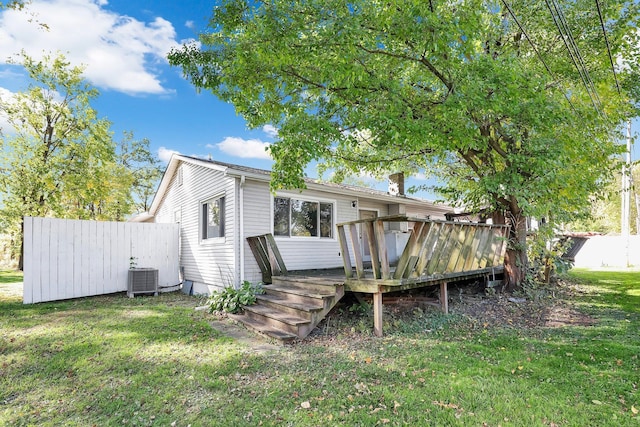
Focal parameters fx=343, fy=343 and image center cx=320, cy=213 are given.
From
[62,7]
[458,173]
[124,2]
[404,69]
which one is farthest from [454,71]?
[62,7]

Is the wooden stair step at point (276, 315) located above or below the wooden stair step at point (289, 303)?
below

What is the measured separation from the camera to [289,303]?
6027mm

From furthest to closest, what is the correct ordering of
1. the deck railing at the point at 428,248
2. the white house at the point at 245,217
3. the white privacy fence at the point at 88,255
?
the white privacy fence at the point at 88,255
the white house at the point at 245,217
the deck railing at the point at 428,248

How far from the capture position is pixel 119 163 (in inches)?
945

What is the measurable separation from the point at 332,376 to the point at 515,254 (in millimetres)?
6447

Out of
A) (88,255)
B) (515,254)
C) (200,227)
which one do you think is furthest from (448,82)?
(88,255)

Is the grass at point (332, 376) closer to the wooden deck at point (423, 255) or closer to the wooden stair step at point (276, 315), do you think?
the wooden stair step at point (276, 315)

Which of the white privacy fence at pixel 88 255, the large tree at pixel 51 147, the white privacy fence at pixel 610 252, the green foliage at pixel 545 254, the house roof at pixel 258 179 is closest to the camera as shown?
the green foliage at pixel 545 254

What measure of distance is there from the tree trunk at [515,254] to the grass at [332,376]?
2.19m

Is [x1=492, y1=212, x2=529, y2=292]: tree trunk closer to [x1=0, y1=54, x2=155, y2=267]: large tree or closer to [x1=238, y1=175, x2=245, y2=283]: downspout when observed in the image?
[x1=238, y1=175, x2=245, y2=283]: downspout

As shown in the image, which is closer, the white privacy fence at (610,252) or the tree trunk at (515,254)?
the tree trunk at (515,254)

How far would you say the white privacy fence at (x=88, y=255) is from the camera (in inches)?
325

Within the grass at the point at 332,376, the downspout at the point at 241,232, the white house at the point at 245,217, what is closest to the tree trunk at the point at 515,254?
the grass at the point at 332,376

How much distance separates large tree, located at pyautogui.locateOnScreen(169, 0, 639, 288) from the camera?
5660 mm
